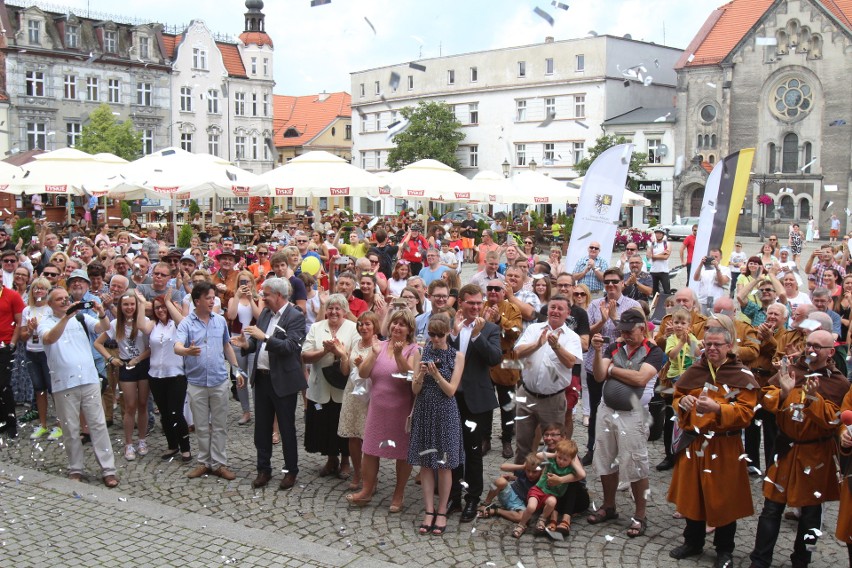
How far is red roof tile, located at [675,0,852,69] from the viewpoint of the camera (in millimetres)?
51406

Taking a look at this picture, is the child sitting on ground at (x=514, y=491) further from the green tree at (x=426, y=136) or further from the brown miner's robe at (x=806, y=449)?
the green tree at (x=426, y=136)

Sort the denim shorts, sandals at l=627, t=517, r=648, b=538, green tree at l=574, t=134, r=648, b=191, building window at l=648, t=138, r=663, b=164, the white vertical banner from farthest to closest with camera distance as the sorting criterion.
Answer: building window at l=648, t=138, r=663, b=164 < green tree at l=574, t=134, r=648, b=191 < the white vertical banner < the denim shorts < sandals at l=627, t=517, r=648, b=538

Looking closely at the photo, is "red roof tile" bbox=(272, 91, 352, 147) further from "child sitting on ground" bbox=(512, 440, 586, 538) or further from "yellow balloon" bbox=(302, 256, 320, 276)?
"child sitting on ground" bbox=(512, 440, 586, 538)

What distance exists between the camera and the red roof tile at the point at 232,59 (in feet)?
200

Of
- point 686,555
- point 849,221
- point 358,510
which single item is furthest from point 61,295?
point 849,221

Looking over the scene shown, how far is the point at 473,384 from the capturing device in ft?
22.6

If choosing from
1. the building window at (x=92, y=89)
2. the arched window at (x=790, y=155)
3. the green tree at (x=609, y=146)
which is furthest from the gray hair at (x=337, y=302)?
the building window at (x=92, y=89)

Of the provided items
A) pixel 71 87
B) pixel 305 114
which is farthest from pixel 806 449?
pixel 305 114

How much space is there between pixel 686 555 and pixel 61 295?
5499mm

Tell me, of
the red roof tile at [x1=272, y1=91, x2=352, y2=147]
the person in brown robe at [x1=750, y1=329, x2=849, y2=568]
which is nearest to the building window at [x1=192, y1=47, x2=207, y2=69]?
the red roof tile at [x1=272, y1=91, x2=352, y2=147]

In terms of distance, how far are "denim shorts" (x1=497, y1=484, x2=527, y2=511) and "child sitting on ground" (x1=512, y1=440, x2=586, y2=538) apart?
0.14m

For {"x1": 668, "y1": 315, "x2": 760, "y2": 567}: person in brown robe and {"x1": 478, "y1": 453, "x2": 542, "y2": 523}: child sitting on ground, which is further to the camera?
{"x1": 478, "y1": 453, "x2": 542, "y2": 523}: child sitting on ground

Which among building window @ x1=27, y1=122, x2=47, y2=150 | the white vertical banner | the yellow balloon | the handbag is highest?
building window @ x1=27, y1=122, x2=47, y2=150

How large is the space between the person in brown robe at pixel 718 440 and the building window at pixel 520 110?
54506 millimetres
